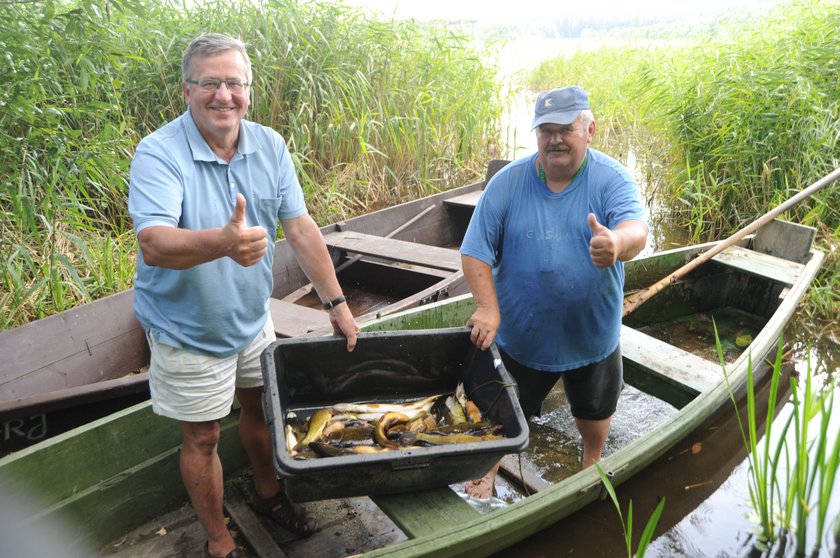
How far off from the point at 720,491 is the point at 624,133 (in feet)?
24.2

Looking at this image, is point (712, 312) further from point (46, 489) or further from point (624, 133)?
point (624, 133)

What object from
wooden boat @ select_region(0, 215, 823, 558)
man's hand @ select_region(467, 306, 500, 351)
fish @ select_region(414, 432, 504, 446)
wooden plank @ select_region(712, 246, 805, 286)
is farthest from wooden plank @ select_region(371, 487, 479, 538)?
wooden plank @ select_region(712, 246, 805, 286)

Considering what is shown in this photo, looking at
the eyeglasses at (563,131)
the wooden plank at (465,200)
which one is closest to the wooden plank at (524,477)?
the eyeglasses at (563,131)

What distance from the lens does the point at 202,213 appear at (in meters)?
2.00

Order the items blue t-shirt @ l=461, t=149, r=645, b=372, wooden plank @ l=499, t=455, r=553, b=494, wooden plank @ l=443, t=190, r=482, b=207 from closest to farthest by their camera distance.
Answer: blue t-shirt @ l=461, t=149, r=645, b=372 → wooden plank @ l=499, t=455, r=553, b=494 → wooden plank @ l=443, t=190, r=482, b=207

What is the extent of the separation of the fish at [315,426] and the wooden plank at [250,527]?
0.53 meters

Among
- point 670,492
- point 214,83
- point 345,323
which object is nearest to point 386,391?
point 345,323

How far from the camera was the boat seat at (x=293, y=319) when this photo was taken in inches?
136

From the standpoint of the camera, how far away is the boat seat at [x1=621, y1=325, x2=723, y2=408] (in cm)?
325

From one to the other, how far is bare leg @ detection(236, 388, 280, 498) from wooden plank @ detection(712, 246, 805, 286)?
3433 mm

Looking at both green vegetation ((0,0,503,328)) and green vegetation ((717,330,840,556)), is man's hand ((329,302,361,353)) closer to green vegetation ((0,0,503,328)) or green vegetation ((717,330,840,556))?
green vegetation ((717,330,840,556))

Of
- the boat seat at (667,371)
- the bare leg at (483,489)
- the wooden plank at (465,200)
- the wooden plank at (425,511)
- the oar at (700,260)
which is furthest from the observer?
the wooden plank at (465,200)

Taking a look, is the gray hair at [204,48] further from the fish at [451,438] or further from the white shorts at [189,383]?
the fish at [451,438]

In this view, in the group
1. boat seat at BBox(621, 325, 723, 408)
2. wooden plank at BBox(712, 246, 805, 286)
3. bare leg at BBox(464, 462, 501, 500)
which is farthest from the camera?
wooden plank at BBox(712, 246, 805, 286)
